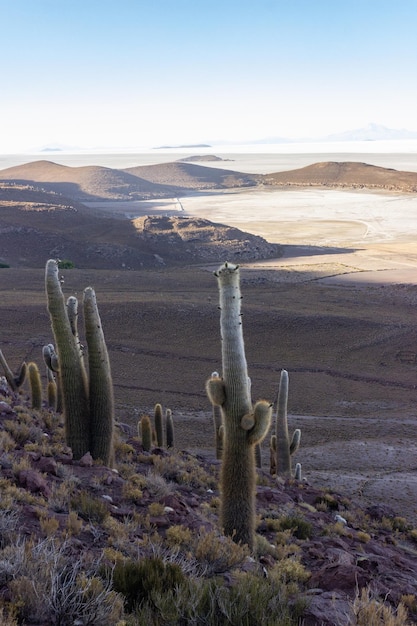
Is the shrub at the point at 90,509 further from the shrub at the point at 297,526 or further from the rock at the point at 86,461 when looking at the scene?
the shrub at the point at 297,526

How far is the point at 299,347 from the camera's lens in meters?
27.5

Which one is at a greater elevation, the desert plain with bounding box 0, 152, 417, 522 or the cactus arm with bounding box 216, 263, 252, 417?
the cactus arm with bounding box 216, 263, 252, 417

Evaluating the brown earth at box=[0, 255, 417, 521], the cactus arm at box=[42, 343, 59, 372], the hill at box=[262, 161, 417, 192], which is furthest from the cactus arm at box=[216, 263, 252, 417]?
the hill at box=[262, 161, 417, 192]

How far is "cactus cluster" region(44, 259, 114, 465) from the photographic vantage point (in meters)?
10.1

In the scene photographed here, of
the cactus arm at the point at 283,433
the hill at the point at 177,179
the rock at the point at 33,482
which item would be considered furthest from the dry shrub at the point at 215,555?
the hill at the point at 177,179

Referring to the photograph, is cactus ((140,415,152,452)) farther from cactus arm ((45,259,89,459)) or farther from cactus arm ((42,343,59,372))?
cactus arm ((45,259,89,459))

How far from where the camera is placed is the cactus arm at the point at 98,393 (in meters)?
10.2

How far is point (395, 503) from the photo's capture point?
44.1ft

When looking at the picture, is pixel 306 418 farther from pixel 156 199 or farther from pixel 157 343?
pixel 156 199

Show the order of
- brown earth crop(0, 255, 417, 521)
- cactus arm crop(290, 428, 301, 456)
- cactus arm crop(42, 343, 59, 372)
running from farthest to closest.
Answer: brown earth crop(0, 255, 417, 521) → cactus arm crop(290, 428, 301, 456) → cactus arm crop(42, 343, 59, 372)

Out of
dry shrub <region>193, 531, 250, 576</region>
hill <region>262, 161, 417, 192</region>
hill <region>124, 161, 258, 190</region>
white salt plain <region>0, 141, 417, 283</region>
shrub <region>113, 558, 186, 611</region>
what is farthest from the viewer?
hill <region>124, 161, 258, 190</region>

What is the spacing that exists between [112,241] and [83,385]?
50.1m

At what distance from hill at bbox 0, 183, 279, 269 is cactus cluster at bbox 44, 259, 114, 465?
43436mm

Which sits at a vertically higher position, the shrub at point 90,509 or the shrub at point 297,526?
the shrub at point 90,509
